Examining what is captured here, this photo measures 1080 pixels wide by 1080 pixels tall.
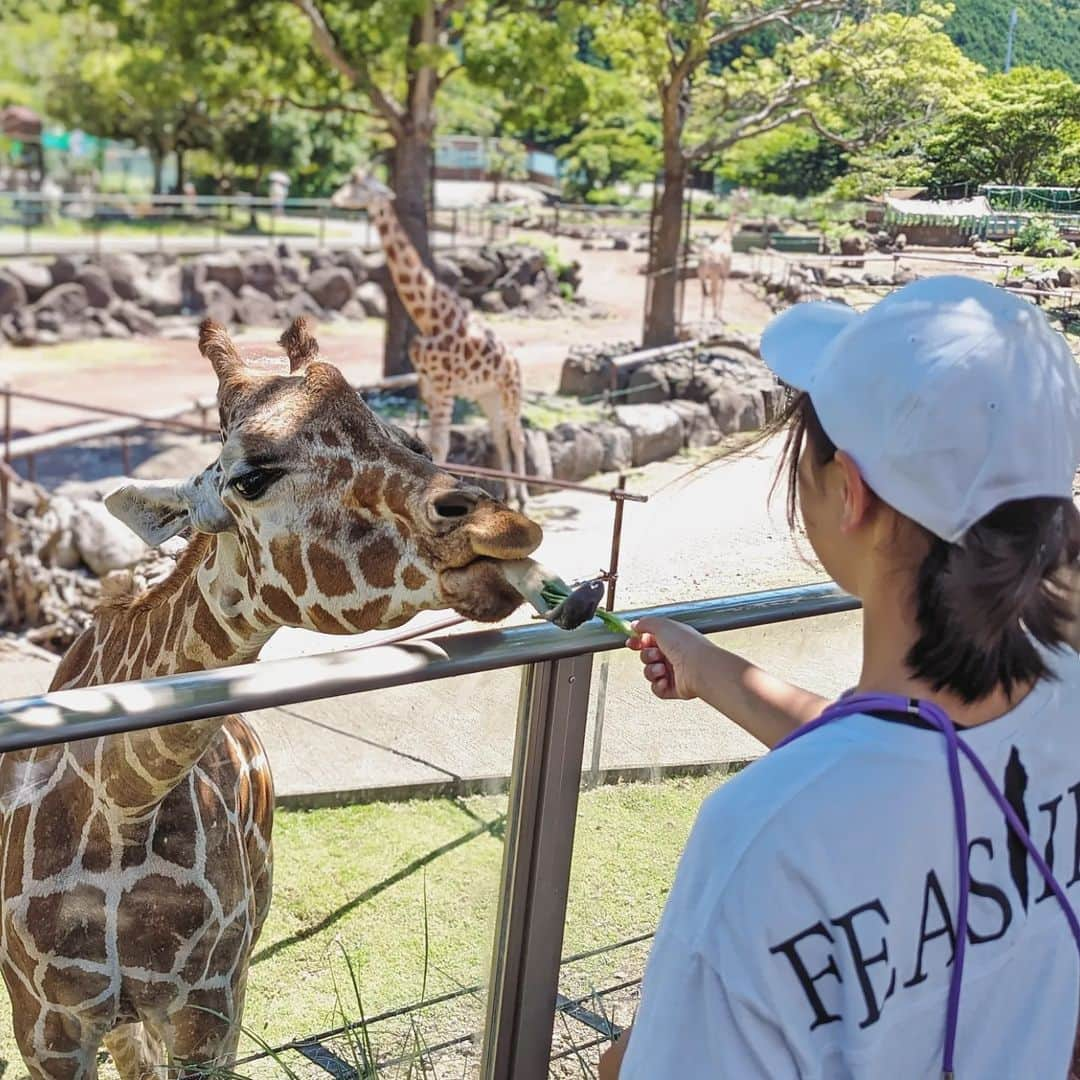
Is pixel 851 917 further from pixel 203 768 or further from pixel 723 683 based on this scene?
pixel 203 768

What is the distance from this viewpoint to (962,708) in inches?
43.4

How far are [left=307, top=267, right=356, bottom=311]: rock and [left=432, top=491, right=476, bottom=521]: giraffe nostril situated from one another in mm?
18014

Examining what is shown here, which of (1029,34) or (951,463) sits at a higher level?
(1029,34)

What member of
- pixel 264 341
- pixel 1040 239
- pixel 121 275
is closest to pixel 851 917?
pixel 1040 239

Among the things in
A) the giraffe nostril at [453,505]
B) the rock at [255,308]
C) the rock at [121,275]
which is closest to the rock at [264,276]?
the rock at [255,308]

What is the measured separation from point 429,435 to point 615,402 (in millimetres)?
2220

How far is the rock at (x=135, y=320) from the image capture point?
714 inches

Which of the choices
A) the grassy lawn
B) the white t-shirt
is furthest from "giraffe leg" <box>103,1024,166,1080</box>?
the white t-shirt

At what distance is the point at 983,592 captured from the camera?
1074mm

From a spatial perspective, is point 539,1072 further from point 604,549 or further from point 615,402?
point 615,402

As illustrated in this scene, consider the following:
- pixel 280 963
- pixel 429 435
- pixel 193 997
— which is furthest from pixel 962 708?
pixel 429 435

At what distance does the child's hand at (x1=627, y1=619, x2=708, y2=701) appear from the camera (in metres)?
1.46

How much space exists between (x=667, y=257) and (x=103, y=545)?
677 cm

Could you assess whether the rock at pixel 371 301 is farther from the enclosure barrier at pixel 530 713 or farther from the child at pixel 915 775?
the child at pixel 915 775
